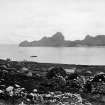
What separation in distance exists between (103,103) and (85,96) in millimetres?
Result: 1172

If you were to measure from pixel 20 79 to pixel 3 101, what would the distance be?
4.15 m

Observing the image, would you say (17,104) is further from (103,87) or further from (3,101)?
(103,87)

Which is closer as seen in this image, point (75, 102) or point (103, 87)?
point (75, 102)

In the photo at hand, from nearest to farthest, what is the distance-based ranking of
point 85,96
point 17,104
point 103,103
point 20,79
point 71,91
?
point 17,104 < point 103,103 < point 85,96 < point 71,91 < point 20,79

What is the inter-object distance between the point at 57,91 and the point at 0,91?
279cm

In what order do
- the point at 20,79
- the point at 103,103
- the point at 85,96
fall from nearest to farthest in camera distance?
1. the point at 103,103
2. the point at 85,96
3. the point at 20,79

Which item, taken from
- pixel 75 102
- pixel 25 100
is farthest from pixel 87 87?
pixel 25 100

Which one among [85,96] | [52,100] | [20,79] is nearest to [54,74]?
[20,79]

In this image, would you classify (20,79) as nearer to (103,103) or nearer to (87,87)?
(87,87)

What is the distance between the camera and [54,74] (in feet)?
50.1

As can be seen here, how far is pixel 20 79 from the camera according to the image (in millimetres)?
14383

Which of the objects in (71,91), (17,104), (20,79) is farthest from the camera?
(20,79)

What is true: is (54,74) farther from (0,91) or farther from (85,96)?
(0,91)

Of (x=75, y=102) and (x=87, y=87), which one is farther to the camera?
(x=87, y=87)
